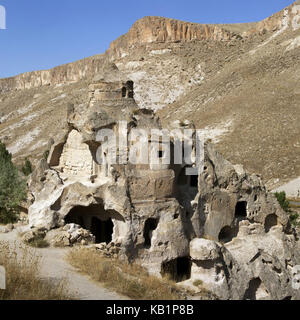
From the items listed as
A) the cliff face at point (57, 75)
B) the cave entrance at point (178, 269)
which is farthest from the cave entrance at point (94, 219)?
the cliff face at point (57, 75)

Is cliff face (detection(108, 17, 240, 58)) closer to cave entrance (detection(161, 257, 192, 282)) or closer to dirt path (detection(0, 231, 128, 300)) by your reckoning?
cave entrance (detection(161, 257, 192, 282))

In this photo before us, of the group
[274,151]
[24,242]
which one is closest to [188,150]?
[24,242]

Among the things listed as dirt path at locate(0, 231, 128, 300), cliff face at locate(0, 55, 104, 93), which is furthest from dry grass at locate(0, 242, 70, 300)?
cliff face at locate(0, 55, 104, 93)

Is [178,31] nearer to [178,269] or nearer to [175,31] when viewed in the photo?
[175,31]

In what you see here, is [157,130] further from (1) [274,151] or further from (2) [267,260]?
(1) [274,151]

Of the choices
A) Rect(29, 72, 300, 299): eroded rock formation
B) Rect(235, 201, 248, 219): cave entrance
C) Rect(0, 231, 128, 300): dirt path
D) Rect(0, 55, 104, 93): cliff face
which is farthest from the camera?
Rect(0, 55, 104, 93): cliff face

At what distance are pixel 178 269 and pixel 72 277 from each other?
5.38 metres

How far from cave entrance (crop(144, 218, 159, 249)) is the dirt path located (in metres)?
2.56

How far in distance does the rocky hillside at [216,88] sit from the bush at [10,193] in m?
6.38

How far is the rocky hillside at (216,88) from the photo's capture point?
133ft

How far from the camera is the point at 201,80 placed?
78.7 metres

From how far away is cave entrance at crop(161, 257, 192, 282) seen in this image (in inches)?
474

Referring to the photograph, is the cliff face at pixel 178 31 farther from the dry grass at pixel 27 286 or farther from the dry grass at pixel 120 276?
the dry grass at pixel 27 286

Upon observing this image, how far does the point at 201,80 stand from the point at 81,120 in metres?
67.8
